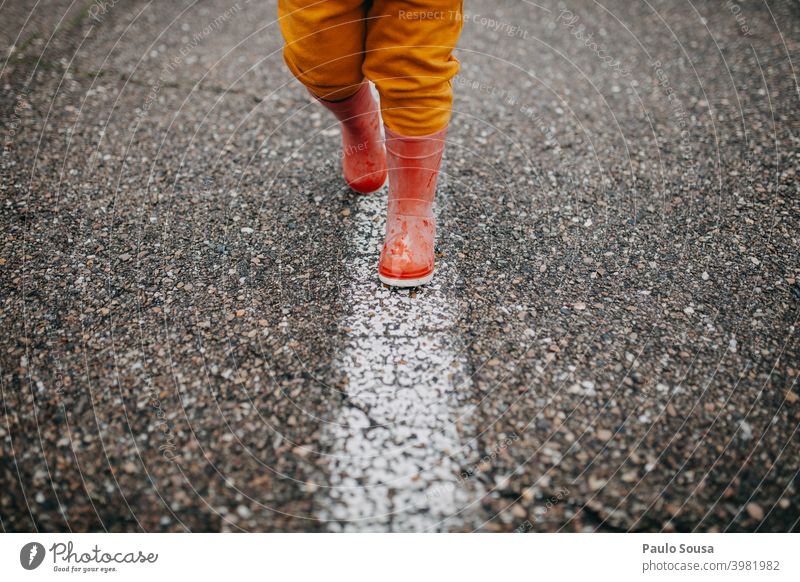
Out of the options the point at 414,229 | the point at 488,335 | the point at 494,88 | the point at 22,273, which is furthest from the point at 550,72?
the point at 22,273

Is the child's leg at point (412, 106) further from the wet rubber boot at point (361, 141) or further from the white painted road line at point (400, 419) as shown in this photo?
the wet rubber boot at point (361, 141)

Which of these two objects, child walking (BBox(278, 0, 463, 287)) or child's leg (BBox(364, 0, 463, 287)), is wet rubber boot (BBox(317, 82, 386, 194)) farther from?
child's leg (BBox(364, 0, 463, 287))

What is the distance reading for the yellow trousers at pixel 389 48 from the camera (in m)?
1.07

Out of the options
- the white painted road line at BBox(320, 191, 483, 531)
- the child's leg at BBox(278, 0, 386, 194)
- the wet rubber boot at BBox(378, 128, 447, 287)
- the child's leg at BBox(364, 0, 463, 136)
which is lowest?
the white painted road line at BBox(320, 191, 483, 531)

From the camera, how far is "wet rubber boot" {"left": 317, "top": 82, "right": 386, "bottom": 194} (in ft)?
4.66

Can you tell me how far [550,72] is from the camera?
7.08 ft

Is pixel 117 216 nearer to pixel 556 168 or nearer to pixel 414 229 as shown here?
pixel 414 229

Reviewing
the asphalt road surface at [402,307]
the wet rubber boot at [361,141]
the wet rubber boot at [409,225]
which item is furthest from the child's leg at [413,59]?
the asphalt road surface at [402,307]

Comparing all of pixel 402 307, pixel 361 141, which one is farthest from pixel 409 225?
pixel 361 141

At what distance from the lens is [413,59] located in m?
1.09

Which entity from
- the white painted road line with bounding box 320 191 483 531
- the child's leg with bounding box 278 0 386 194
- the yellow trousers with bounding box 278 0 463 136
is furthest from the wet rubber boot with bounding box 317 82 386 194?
the white painted road line with bounding box 320 191 483 531

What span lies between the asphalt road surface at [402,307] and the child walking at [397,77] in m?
0.15
